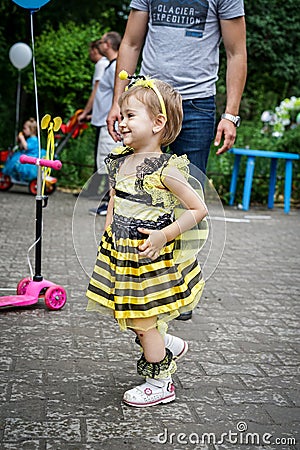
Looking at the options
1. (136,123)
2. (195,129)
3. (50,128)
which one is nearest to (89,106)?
(50,128)

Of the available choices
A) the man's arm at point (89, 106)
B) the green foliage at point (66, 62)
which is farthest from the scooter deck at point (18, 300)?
the green foliage at point (66, 62)

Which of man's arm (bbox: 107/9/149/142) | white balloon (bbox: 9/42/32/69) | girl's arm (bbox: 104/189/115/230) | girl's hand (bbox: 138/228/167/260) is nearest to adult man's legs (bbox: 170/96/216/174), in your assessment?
man's arm (bbox: 107/9/149/142)

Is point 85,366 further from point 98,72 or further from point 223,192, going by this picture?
point 223,192

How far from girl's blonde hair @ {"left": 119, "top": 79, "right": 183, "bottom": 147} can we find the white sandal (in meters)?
0.97

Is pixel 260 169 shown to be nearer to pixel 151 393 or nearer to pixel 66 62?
pixel 66 62

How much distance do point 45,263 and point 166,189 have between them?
3.09 m

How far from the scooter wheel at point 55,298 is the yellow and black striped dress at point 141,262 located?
4.59 feet

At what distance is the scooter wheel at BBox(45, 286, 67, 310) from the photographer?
4.60 meters

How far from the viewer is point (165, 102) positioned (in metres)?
3.21

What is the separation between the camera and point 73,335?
415 cm

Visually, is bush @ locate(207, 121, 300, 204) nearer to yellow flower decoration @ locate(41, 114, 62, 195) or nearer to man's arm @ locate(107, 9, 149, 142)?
yellow flower decoration @ locate(41, 114, 62, 195)

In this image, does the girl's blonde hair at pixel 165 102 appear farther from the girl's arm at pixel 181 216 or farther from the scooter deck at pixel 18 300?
the scooter deck at pixel 18 300

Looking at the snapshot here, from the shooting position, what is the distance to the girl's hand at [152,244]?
3.06 metres

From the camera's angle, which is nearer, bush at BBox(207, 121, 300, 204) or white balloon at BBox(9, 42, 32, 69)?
bush at BBox(207, 121, 300, 204)
